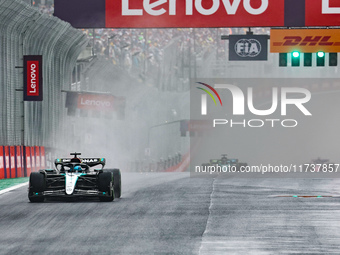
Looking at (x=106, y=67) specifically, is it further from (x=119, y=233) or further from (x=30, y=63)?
(x=119, y=233)

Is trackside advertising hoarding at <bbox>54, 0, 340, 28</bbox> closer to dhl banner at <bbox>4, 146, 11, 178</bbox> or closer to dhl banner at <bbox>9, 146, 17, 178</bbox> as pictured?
dhl banner at <bbox>9, 146, 17, 178</bbox>

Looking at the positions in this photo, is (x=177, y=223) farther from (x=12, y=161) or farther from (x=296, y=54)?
(x=296, y=54)

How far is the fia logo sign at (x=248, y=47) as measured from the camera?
102ft

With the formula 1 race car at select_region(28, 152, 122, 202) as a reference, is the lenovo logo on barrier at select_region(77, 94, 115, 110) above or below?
above

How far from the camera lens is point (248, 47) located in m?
31.1

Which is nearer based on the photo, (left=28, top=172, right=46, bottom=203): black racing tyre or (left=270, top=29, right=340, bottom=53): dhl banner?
(left=28, top=172, right=46, bottom=203): black racing tyre

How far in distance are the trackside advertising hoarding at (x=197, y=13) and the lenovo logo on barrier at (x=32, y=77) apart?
5.85 ft

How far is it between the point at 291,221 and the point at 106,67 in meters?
32.8

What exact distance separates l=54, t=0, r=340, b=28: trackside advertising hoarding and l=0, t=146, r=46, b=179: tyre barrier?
4504 millimetres

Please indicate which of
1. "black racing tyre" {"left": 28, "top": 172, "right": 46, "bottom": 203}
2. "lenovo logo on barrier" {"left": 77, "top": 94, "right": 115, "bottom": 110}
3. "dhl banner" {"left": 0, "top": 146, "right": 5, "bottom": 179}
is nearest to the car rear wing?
"black racing tyre" {"left": 28, "top": 172, "right": 46, "bottom": 203}

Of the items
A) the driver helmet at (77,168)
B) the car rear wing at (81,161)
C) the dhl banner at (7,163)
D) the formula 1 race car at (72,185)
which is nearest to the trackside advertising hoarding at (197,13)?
the dhl banner at (7,163)

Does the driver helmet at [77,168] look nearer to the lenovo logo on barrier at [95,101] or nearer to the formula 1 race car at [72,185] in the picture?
the formula 1 race car at [72,185]

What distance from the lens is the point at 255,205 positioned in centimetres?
1539

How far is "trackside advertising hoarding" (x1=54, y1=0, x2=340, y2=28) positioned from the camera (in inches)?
1141
